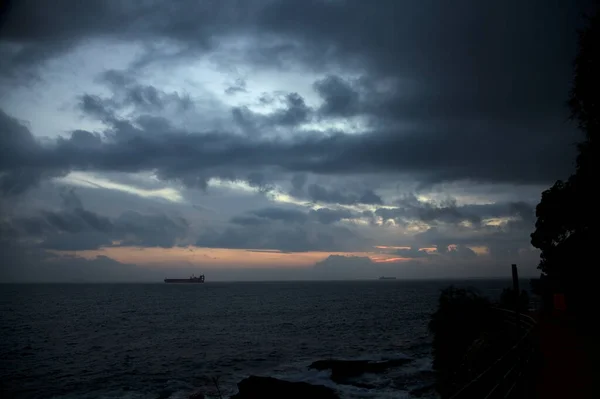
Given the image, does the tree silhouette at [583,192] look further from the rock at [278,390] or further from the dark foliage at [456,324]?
the rock at [278,390]

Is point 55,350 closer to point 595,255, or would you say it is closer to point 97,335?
point 97,335

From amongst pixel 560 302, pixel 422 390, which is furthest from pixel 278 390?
pixel 560 302

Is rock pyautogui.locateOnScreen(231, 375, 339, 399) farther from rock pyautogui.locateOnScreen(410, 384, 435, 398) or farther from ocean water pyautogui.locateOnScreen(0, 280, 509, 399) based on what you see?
rock pyautogui.locateOnScreen(410, 384, 435, 398)

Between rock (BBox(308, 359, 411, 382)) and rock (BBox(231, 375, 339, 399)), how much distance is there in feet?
17.5

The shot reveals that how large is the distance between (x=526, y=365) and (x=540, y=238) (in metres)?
32.5

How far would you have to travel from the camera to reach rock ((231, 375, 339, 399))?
26.3 metres

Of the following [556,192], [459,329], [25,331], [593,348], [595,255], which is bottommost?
[25,331]

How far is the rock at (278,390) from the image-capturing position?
26.3 metres

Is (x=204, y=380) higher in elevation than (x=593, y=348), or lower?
lower

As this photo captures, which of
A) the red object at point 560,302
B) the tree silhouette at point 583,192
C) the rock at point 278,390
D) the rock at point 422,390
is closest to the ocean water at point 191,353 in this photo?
the rock at point 422,390

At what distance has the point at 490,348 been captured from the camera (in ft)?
60.5

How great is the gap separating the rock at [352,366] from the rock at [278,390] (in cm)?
535

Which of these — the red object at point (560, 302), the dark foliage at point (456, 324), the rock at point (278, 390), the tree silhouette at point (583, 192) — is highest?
the tree silhouette at point (583, 192)

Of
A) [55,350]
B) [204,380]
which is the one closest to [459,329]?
[204,380]
